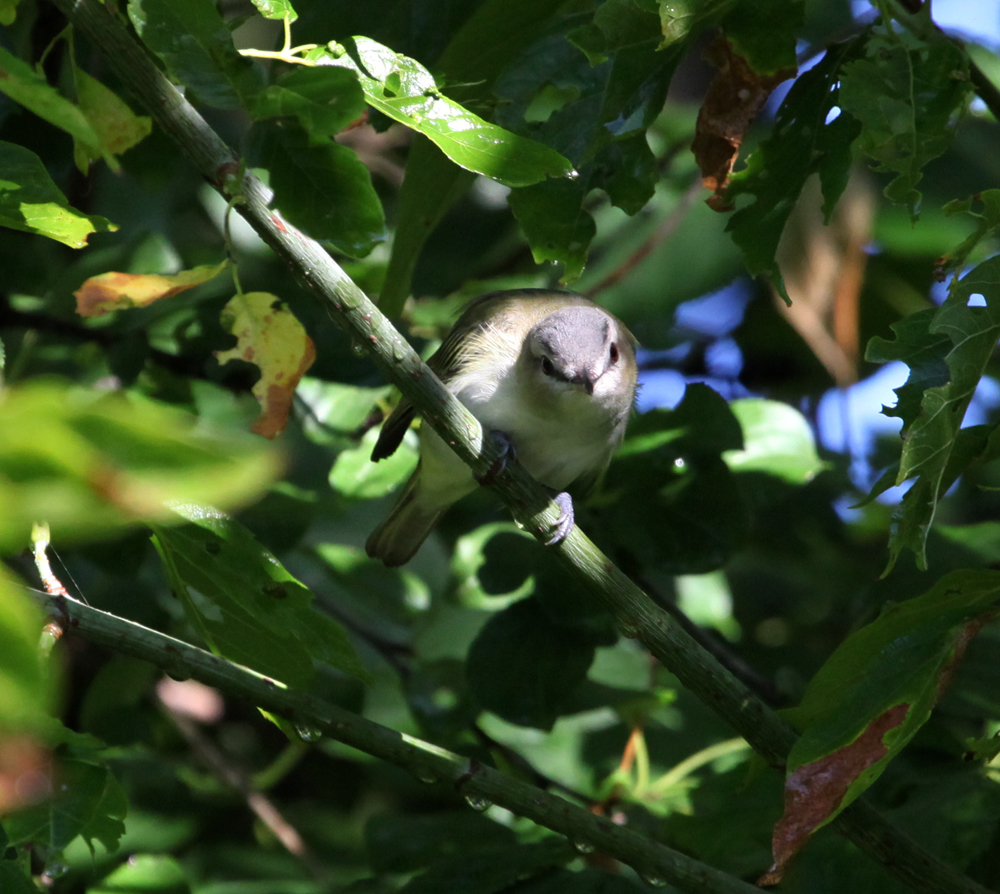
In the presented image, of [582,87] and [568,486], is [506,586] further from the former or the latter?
[582,87]

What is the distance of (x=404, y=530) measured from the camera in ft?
10.9

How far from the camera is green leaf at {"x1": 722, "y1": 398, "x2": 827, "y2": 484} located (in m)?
3.07

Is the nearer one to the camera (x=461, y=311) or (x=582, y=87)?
(x=582, y=87)

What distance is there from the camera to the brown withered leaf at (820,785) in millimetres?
1557

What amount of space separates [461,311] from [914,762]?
1920 mm

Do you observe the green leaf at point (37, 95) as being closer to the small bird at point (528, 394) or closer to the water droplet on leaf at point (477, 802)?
the water droplet on leaf at point (477, 802)

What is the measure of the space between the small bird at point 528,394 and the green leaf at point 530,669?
429 millimetres

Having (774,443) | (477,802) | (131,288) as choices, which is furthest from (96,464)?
(774,443)

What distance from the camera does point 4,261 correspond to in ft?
9.84

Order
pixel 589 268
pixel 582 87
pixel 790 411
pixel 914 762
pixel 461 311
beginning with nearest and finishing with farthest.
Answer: pixel 582 87 < pixel 914 762 < pixel 790 411 < pixel 461 311 < pixel 589 268

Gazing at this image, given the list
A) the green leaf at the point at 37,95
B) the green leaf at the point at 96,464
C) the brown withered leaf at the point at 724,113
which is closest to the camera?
the green leaf at the point at 96,464

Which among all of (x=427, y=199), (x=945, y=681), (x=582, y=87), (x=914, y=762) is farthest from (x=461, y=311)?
(x=945, y=681)

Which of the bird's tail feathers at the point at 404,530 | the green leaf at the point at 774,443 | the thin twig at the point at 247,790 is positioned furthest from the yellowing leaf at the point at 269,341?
the thin twig at the point at 247,790

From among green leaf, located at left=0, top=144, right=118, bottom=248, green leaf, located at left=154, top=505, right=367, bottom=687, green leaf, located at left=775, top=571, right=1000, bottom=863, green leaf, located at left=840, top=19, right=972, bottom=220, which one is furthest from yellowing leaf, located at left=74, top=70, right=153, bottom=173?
green leaf, located at left=775, top=571, right=1000, bottom=863
